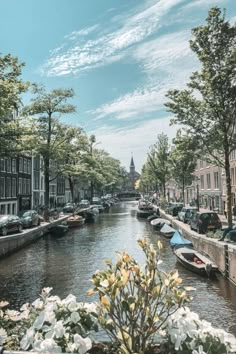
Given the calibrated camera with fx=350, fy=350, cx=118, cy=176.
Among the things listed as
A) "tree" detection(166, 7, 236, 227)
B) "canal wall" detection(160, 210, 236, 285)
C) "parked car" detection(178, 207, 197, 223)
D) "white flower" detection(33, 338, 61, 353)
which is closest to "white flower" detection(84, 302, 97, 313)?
"white flower" detection(33, 338, 61, 353)

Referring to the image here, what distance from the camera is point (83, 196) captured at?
118 meters

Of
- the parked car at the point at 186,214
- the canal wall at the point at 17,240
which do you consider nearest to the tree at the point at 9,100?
the canal wall at the point at 17,240

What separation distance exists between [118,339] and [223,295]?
1263 cm

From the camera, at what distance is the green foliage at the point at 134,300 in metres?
3.84

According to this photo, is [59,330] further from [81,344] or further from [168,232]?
[168,232]

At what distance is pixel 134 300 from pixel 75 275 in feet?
54.2

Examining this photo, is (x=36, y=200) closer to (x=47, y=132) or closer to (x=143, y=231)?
(x=47, y=132)

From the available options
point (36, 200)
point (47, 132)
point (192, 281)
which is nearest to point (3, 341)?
point (192, 281)

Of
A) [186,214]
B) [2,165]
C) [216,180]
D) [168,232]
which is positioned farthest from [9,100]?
[216,180]

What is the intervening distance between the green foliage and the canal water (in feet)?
21.9

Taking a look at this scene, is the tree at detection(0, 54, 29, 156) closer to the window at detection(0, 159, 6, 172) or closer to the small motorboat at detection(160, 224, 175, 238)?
the small motorboat at detection(160, 224, 175, 238)

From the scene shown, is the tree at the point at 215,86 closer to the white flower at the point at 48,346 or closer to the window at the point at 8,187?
the white flower at the point at 48,346

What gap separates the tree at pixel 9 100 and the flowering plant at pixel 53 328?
16.1 metres

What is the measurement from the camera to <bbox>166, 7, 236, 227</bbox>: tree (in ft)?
73.4
